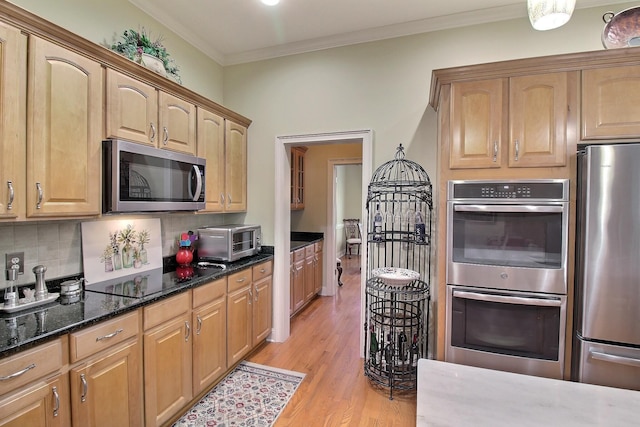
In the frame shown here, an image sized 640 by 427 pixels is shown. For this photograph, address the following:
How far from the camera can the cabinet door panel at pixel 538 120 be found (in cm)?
188

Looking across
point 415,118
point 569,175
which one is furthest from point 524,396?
point 415,118

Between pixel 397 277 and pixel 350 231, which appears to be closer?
pixel 397 277

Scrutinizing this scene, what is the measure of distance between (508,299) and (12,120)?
9.11ft

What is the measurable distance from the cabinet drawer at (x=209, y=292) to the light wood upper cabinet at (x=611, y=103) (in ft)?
8.54

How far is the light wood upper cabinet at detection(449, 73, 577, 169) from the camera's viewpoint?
189 centimetres

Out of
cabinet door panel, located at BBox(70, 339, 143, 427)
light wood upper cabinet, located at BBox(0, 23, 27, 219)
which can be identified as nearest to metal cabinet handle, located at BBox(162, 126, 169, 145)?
light wood upper cabinet, located at BBox(0, 23, 27, 219)

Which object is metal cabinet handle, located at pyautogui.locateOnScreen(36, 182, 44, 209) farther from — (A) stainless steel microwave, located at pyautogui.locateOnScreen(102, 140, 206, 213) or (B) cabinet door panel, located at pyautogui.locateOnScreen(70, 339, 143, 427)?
(B) cabinet door panel, located at pyautogui.locateOnScreen(70, 339, 143, 427)

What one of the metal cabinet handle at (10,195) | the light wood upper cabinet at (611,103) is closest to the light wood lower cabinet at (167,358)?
the metal cabinet handle at (10,195)

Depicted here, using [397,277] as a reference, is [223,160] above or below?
above

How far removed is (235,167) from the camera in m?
3.14

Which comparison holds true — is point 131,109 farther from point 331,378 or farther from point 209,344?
point 331,378

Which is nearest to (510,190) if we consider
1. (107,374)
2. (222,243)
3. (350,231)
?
(222,243)

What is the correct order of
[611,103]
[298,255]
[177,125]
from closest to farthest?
[611,103] → [177,125] → [298,255]

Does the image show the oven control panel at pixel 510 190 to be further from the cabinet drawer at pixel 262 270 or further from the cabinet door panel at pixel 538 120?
the cabinet drawer at pixel 262 270
